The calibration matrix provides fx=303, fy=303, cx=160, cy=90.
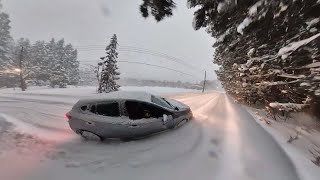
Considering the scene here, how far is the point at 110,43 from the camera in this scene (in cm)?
4181

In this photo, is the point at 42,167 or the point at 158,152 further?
the point at 158,152

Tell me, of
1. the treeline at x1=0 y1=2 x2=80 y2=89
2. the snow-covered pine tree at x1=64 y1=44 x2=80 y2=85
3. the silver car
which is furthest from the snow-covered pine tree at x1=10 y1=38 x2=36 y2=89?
the silver car

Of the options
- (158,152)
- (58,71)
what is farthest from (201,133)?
(58,71)

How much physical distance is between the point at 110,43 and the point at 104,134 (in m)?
33.5

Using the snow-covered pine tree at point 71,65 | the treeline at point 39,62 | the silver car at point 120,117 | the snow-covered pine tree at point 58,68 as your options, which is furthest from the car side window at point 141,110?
the snow-covered pine tree at point 71,65

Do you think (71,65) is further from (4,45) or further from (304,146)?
(304,146)

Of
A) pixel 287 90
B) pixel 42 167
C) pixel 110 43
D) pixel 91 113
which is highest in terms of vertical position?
pixel 110 43

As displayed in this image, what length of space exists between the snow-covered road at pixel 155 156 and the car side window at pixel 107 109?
3.06 feet

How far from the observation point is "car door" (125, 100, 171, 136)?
956 cm

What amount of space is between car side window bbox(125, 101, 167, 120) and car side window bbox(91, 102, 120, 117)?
362 mm

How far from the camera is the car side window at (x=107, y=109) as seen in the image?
32.0 ft

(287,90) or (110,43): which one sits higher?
(110,43)

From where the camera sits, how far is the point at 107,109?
9.86 m

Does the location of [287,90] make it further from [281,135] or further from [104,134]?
[104,134]
